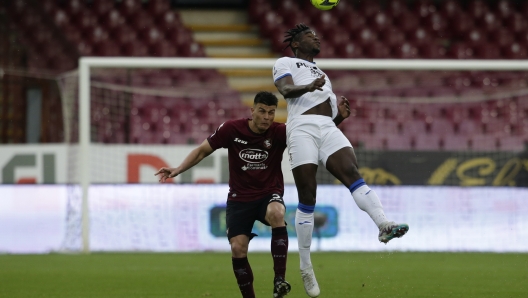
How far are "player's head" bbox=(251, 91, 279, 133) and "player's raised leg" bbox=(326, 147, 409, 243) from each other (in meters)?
0.64

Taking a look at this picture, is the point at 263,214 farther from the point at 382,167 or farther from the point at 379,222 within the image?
the point at 382,167

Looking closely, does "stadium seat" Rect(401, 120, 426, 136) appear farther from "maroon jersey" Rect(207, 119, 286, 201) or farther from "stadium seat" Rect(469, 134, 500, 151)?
"maroon jersey" Rect(207, 119, 286, 201)

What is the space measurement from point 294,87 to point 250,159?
0.66 m

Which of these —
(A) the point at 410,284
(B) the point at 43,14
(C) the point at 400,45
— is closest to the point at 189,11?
(B) the point at 43,14

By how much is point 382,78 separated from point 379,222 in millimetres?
7935

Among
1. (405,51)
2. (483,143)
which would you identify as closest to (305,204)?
(483,143)

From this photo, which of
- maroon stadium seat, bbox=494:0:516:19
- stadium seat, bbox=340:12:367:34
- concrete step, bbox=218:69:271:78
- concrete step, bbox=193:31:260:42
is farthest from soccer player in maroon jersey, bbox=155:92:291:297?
maroon stadium seat, bbox=494:0:516:19

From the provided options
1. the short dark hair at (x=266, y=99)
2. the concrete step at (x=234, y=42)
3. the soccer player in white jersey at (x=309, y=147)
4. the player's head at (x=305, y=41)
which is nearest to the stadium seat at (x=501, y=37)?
the concrete step at (x=234, y=42)

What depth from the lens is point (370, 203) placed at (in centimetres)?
670

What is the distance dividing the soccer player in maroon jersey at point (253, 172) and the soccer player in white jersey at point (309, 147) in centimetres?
16

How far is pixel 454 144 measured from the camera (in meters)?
14.4

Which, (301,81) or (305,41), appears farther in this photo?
(305,41)

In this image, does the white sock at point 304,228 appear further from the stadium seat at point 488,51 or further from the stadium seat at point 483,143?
the stadium seat at point 488,51

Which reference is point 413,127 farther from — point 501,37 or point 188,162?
point 188,162
